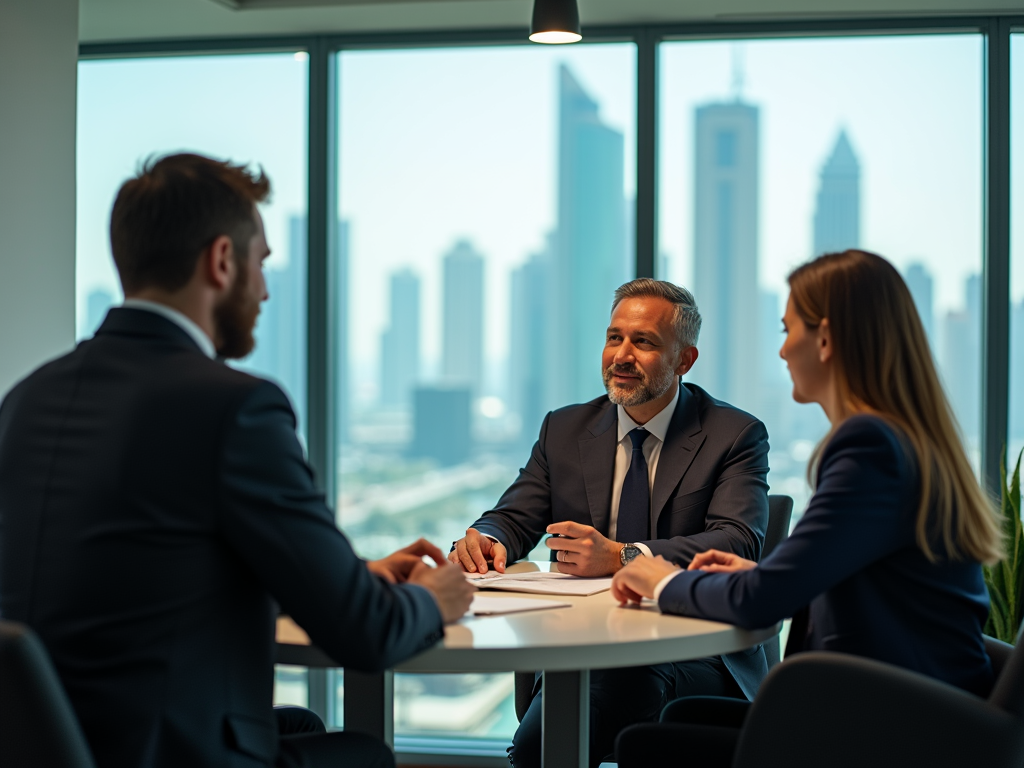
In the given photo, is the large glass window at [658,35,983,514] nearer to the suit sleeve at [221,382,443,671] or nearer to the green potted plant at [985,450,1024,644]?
the green potted plant at [985,450,1024,644]

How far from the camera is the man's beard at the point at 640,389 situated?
2.98 meters

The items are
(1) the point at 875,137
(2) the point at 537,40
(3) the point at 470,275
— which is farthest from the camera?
(3) the point at 470,275

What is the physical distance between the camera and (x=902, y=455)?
5.86 ft

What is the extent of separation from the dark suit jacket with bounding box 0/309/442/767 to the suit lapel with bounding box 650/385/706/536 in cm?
136

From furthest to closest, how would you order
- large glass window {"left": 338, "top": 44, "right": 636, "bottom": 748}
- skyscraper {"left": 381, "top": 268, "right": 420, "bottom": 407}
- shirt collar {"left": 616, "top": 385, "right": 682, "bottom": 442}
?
skyscraper {"left": 381, "top": 268, "right": 420, "bottom": 407}, large glass window {"left": 338, "top": 44, "right": 636, "bottom": 748}, shirt collar {"left": 616, "top": 385, "right": 682, "bottom": 442}

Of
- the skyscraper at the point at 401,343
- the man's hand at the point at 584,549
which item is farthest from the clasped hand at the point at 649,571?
the skyscraper at the point at 401,343

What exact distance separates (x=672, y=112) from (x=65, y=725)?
11.9 feet

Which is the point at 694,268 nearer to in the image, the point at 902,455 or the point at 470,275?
the point at 470,275

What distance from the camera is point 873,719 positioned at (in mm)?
1657

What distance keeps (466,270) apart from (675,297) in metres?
1.54

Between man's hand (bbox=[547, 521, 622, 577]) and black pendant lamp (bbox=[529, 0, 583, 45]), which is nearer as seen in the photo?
man's hand (bbox=[547, 521, 622, 577])

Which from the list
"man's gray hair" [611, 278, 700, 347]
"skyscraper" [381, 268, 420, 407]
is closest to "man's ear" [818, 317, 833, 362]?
"man's gray hair" [611, 278, 700, 347]

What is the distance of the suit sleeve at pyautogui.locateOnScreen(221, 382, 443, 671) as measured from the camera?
58.1 inches

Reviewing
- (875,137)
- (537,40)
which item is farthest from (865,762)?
(875,137)
